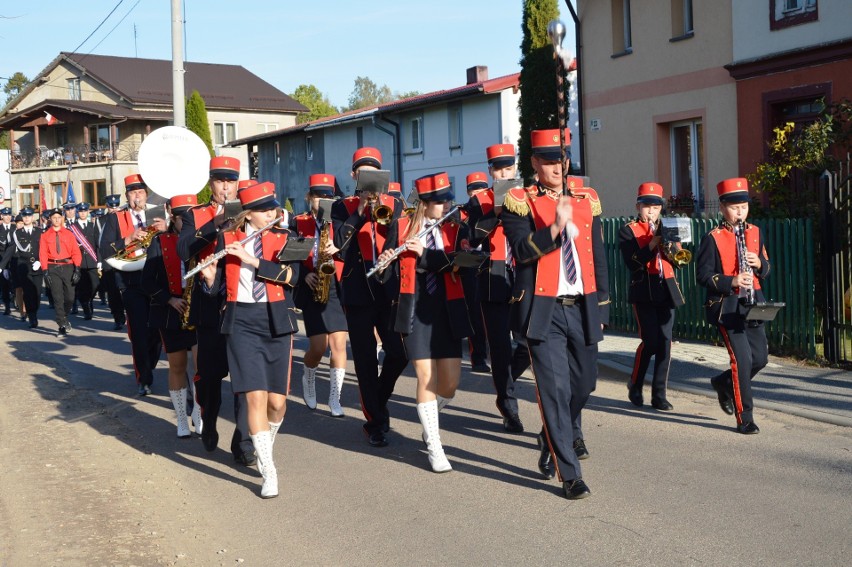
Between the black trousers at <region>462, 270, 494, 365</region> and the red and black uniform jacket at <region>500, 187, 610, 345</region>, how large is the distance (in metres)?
1.15

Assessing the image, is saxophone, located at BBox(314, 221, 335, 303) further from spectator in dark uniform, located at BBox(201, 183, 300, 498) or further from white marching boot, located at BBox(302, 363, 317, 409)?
spectator in dark uniform, located at BBox(201, 183, 300, 498)

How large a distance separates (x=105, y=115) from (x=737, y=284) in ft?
173

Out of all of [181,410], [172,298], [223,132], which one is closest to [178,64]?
[172,298]

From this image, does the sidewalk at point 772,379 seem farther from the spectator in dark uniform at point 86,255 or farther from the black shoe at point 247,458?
the spectator in dark uniform at point 86,255

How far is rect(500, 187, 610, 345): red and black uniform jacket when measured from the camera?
647 centimetres

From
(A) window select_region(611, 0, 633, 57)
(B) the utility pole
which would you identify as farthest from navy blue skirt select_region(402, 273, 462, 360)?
(A) window select_region(611, 0, 633, 57)

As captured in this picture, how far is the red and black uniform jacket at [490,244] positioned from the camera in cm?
798

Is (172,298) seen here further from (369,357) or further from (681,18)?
(681,18)

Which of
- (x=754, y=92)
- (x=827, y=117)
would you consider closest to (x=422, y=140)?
(x=754, y=92)

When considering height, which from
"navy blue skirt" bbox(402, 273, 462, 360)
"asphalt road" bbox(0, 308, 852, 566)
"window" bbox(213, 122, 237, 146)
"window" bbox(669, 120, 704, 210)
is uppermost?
"window" bbox(213, 122, 237, 146)

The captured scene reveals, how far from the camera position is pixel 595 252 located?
6.64m

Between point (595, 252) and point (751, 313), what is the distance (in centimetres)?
197

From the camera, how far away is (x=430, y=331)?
7.44 m

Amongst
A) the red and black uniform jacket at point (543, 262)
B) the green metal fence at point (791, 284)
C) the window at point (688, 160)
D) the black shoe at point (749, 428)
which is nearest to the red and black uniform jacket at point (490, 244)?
the red and black uniform jacket at point (543, 262)
